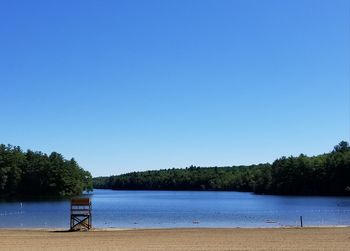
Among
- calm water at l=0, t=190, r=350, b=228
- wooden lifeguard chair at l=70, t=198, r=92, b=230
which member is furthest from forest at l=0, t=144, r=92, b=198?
wooden lifeguard chair at l=70, t=198, r=92, b=230

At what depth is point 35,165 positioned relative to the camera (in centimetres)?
16138

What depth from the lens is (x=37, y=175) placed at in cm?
15888

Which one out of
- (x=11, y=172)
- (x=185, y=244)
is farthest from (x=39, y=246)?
(x=11, y=172)

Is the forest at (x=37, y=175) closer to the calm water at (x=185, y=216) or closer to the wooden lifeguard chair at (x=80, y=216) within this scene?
the calm water at (x=185, y=216)

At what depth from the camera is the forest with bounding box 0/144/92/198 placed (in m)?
154

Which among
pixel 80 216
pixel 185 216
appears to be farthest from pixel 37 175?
pixel 80 216

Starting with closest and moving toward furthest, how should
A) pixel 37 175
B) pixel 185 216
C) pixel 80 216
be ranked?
pixel 80 216
pixel 185 216
pixel 37 175

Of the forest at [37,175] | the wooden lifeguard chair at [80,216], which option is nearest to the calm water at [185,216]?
the wooden lifeguard chair at [80,216]

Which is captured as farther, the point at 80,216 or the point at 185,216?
the point at 185,216

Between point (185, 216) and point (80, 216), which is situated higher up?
point (80, 216)

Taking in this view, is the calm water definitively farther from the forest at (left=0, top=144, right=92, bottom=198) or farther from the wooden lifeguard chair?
the forest at (left=0, top=144, right=92, bottom=198)

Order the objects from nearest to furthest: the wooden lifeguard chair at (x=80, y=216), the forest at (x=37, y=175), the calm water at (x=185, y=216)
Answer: the wooden lifeguard chair at (x=80, y=216), the calm water at (x=185, y=216), the forest at (x=37, y=175)

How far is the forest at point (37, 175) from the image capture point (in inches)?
6053

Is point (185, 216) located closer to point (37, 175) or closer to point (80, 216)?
point (80, 216)
